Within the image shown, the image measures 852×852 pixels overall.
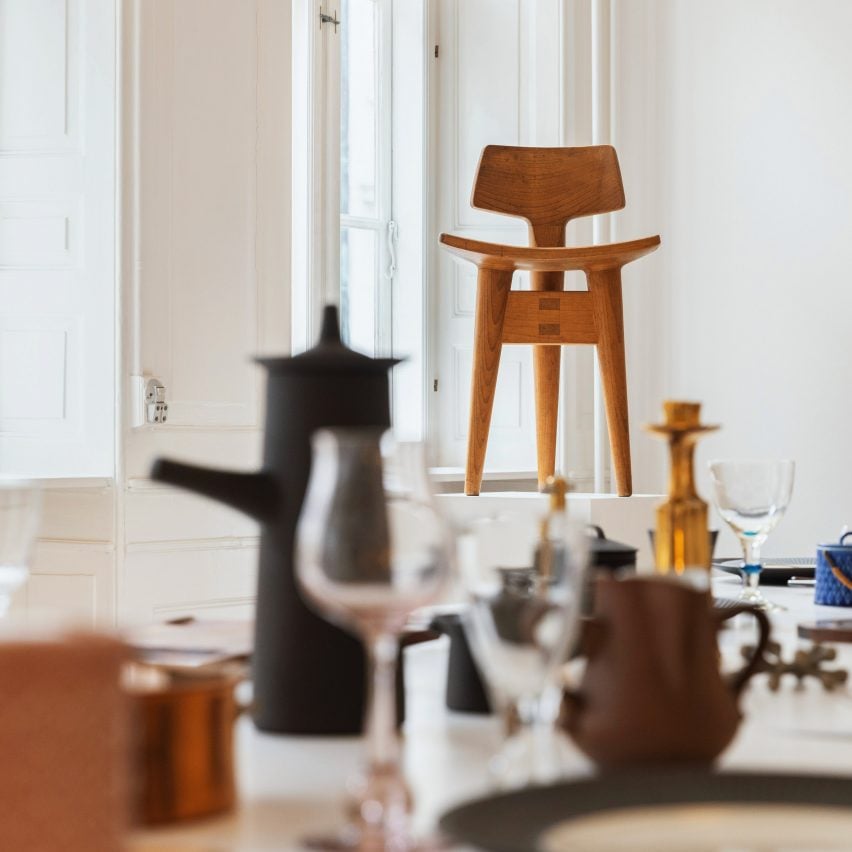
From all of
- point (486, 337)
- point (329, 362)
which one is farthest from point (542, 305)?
point (329, 362)

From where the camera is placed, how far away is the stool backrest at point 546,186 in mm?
3705

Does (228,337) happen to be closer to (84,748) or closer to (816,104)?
(816,104)

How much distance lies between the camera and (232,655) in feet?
2.98

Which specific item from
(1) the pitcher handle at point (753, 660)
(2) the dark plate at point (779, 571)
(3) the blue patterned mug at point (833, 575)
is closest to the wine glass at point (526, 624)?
(1) the pitcher handle at point (753, 660)

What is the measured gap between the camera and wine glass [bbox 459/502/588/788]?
61cm

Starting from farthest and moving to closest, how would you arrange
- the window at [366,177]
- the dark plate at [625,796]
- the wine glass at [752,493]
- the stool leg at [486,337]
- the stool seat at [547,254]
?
1. the window at [366,177]
2. the stool leg at [486,337]
3. the stool seat at [547,254]
4. the wine glass at [752,493]
5. the dark plate at [625,796]

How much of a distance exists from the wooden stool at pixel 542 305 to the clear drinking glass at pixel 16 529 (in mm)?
2413

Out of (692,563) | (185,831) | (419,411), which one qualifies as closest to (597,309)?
(419,411)

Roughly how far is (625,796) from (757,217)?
4054 millimetres

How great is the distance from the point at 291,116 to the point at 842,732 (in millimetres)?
3184

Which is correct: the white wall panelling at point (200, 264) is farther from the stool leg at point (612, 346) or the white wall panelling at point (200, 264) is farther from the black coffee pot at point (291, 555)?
the black coffee pot at point (291, 555)

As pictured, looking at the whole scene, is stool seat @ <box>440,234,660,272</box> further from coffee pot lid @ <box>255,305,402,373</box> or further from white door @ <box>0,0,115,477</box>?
coffee pot lid @ <box>255,305,402,373</box>

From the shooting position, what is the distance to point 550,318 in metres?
3.38

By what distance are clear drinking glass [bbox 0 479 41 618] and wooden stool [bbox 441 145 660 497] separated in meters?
2.41
